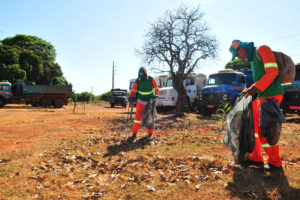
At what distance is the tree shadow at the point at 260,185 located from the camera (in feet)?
8.02

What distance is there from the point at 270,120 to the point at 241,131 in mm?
462

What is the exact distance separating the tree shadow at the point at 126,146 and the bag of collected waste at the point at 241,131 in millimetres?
2488

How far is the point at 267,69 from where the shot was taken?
10.1ft

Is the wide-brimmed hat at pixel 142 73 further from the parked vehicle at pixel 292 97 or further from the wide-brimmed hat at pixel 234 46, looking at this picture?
the parked vehicle at pixel 292 97

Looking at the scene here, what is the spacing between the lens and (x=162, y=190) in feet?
9.04

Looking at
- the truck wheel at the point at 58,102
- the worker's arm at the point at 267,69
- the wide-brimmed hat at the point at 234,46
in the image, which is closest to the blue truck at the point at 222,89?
the wide-brimmed hat at the point at 234,46

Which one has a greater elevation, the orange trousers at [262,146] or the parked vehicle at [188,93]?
the parked vehicle at [188,93]

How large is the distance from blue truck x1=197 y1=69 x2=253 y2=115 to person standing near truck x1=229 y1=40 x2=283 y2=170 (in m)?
9.12

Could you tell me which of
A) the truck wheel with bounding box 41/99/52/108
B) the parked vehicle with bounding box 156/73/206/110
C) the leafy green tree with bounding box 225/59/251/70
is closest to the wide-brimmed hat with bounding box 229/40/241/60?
the parked vehicle with bounding box 156/73/206/110

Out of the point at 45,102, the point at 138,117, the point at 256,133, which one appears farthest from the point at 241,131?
the point at 45,102

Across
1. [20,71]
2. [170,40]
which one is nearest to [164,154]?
[170,40]

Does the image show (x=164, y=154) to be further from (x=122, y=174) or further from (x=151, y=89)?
(x=151, y=89)

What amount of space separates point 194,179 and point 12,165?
10.3 ft

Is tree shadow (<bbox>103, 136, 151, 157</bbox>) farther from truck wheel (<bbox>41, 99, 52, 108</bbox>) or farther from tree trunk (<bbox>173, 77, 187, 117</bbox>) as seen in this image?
truck wheel (<bbox>41, 99, 52, 108</bbox>)
